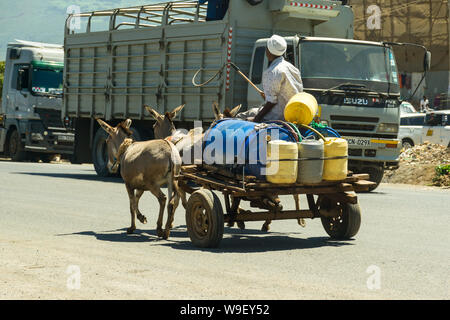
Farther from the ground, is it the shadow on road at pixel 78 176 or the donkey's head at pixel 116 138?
the donkey's head at pixel 116 138

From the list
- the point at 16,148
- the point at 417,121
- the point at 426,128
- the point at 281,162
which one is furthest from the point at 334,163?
the point at 417,121

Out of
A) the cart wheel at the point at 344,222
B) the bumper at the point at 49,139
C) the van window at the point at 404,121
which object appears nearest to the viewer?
the cart wheel at the point at 344,222

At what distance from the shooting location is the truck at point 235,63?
1706 centimetres

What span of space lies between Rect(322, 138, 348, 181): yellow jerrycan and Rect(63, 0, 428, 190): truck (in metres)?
5.95

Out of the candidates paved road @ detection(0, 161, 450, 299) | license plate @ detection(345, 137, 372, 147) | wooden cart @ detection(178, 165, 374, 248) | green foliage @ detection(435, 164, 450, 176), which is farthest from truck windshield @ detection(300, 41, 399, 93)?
wooden cart @ detection(178, 165, 374, 248)

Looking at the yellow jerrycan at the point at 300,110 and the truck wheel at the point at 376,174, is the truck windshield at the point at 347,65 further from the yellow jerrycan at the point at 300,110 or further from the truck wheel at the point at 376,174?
the yellow jerrycan at the point at 300,110

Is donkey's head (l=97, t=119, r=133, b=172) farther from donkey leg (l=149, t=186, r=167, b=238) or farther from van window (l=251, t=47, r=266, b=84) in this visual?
van window (l=251, t=47, r=266, b=84)

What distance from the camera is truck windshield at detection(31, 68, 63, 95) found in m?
28.2

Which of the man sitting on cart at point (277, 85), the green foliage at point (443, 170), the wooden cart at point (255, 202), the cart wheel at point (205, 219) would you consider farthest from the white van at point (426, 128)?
the cart wheel at point (205, 219)

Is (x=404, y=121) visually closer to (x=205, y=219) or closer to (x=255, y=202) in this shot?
(x=255, y=202)

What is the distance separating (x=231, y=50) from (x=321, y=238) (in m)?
7.72

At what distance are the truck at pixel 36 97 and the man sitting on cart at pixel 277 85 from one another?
737 inches
